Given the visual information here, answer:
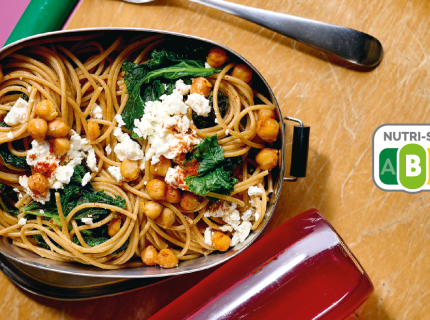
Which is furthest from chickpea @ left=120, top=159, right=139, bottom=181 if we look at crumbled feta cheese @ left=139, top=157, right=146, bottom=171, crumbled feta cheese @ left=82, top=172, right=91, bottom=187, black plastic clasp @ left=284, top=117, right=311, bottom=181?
black plastic clasp @ left=284, top=117, right=311, bottom=181

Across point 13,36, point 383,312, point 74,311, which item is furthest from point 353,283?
point 13,36

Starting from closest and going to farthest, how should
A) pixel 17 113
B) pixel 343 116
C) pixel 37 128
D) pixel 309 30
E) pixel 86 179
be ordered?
pixel 37 128
pixel 17 113
pixel 86 179
pixel 309 30
pixel 343 116

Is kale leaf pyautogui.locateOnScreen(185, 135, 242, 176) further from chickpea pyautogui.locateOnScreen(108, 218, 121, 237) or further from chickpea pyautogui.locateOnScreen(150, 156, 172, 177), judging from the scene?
chickpea pyautogui.locateOnScreen(108, 218, 121, 237)

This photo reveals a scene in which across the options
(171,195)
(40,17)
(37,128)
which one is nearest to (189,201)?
(171,195)

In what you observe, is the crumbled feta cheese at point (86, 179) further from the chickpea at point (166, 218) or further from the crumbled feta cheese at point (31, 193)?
the chickpea at point (166, 218)

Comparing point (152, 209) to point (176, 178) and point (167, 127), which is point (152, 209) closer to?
point (176, 178)

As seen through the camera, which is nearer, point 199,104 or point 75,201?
point 199,104

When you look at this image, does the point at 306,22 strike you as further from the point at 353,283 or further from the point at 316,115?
the point at 353,283
